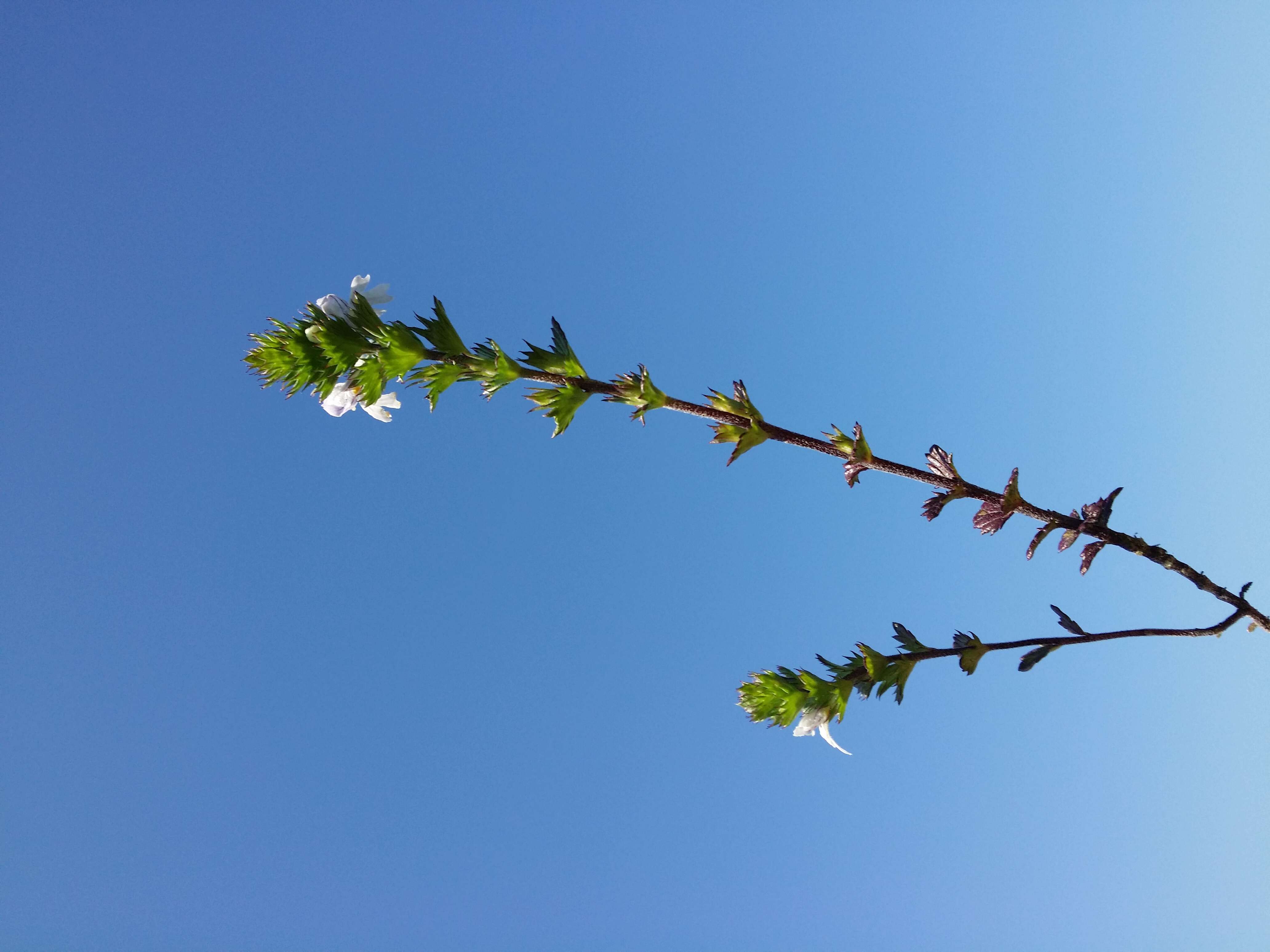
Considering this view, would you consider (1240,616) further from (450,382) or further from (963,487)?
(450,382)

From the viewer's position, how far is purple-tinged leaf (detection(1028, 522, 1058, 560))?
139 inches

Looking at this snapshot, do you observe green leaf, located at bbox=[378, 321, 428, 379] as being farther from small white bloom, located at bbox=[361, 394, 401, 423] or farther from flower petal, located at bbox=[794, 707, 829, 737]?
flower petal, located at bbox=[794, 707, 829, 737]

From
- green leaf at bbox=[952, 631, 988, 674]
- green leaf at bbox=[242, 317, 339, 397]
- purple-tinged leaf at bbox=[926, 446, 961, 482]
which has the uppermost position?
purple-tinged leaf at bbox=[926, 446, 961, 482]

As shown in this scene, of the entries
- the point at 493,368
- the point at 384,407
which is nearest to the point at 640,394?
the point at 493,368

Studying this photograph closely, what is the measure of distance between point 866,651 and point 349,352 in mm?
2742

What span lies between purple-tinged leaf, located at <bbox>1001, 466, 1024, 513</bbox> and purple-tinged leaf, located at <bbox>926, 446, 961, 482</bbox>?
0.21 meters

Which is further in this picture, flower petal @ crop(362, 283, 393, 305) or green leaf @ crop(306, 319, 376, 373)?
flower petal @ crop(362, 283, 393, 305)

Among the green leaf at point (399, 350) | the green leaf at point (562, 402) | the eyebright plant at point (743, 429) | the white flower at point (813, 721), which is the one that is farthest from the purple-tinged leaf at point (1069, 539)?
the green leaf at point (399, 350)

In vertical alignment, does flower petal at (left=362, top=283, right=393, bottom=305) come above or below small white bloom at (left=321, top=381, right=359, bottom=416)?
above

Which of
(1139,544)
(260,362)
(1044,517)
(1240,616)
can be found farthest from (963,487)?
(260,362)

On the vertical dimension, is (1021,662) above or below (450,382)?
below

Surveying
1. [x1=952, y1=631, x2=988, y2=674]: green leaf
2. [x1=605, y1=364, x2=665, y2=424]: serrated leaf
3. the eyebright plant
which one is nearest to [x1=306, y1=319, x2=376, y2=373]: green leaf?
the eyebright plant

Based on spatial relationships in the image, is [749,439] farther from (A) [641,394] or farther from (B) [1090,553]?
(B) [1090,553]

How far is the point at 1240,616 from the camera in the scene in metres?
3.60
